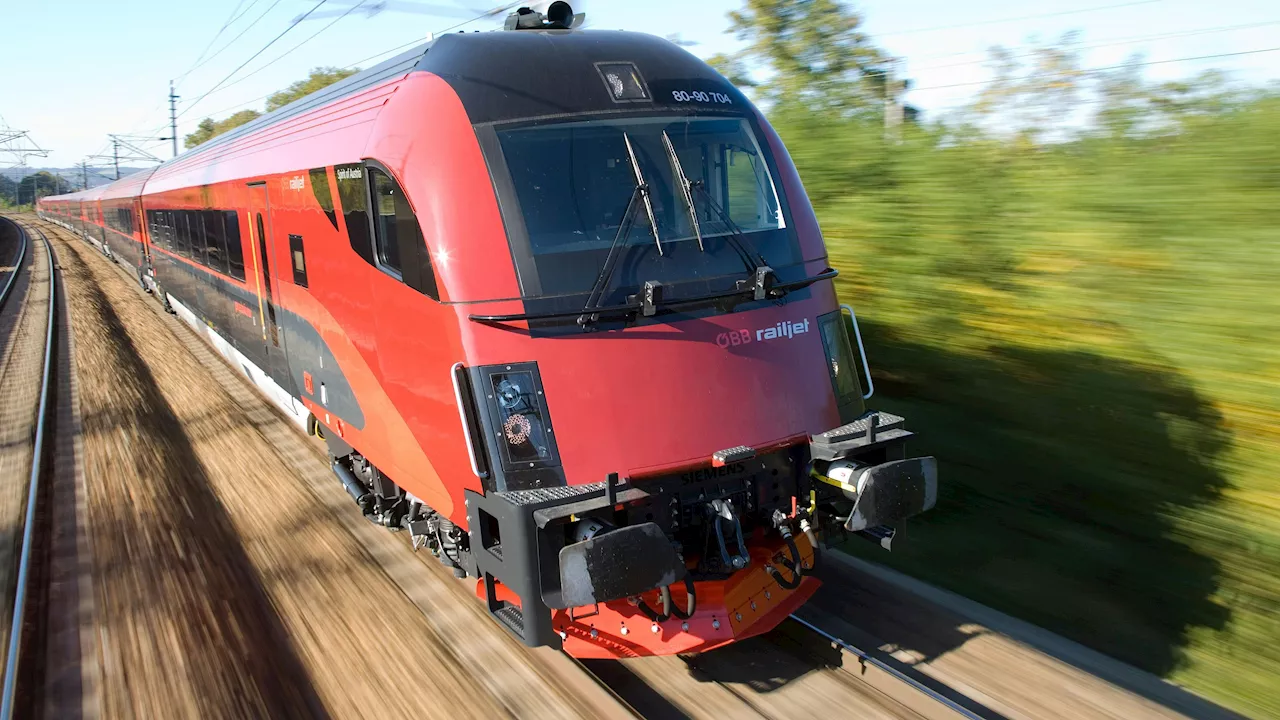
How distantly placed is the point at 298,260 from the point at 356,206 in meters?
1.50

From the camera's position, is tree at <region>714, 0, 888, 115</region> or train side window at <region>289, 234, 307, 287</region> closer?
train side window at <region>289, 234, 307, 287</region>

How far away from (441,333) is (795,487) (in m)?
2.08

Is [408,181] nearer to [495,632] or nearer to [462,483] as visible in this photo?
[462,483]

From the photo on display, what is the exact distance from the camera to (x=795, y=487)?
4.86 meters

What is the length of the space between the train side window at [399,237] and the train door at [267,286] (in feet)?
8.72

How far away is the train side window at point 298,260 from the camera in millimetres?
6438

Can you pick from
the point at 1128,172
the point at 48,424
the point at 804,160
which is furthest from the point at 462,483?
the point at 48,424

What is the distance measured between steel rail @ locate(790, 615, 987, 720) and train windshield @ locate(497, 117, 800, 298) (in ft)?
6.93

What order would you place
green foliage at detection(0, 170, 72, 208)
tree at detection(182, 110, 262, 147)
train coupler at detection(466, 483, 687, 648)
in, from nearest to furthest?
train coupler at detection(466, 483, 687, 648) < tree at detection(182, 110, 262, 147) < green foliage at detection(0, 170, 72, 208)

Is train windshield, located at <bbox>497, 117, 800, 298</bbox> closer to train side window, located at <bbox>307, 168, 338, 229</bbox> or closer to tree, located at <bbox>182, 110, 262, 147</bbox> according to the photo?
train side window, located at <bbox>307, 168, 338, 229</bbox>

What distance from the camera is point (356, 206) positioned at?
5.33 m

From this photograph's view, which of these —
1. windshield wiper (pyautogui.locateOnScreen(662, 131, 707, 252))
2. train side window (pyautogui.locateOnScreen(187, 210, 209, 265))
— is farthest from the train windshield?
train side window (pyautogui.locateOnScreen(187, 210, 209, 265))

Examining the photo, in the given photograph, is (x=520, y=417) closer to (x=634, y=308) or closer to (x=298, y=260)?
(x=634, y=308)

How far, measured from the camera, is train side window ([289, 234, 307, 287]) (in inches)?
253
